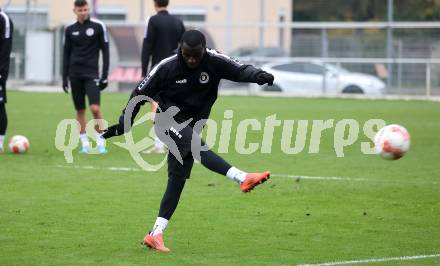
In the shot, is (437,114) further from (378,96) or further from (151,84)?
(151,84)

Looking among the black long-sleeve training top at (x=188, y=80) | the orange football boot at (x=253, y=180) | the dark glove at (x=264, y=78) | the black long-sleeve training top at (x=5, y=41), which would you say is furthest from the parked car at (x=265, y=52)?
the orange football boot at (x=253, y=180)

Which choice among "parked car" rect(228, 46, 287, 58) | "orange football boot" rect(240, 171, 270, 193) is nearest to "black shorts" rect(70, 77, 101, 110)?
"orange football boot" rect(240, 171, 270, 193)

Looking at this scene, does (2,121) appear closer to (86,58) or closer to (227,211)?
(86,58)

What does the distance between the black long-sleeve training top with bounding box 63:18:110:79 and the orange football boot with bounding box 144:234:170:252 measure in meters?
7.14

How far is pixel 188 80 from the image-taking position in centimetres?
830

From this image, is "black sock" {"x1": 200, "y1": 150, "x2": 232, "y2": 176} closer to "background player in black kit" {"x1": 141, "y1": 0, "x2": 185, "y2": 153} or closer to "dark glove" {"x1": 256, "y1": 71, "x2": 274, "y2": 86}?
"dark glove" {"x1": 256, "y1": 71, "x2": 274, "y2": 86}

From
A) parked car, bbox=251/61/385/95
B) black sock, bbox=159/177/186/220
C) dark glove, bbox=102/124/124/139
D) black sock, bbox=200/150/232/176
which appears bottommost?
parked car, bbox=251/61/385/95

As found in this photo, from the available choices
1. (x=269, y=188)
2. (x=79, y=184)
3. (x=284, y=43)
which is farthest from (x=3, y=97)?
(x=284, y=43)

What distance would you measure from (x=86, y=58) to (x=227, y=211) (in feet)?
18.9

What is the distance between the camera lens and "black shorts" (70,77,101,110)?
15172 mm

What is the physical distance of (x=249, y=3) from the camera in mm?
44062

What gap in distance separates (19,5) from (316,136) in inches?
1092

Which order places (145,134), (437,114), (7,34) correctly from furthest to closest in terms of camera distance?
1. (437,114)
2. (145,134)
3. (7,34)

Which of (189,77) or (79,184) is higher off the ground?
(189,77)
